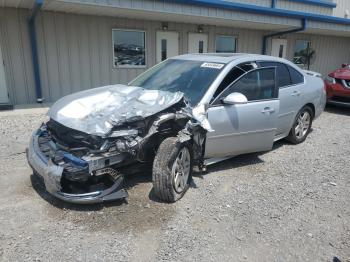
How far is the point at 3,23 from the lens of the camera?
7781 mm

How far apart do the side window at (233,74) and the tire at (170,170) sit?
93 cm

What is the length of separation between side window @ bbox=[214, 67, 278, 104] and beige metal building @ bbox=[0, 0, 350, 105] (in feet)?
14.8

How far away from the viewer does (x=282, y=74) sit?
529 cm

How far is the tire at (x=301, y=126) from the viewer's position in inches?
225

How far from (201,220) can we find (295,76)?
3600 mm

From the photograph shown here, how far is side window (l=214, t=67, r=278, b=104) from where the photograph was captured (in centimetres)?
429

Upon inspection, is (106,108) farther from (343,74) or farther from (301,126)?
(343,74)

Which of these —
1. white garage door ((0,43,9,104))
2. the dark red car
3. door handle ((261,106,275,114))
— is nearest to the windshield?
door handle ((261,106,275,114))

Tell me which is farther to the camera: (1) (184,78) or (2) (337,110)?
(2) (337,110)

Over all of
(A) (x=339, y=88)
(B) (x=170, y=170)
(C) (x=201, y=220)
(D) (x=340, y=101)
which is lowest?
(C) (x=201, y=220)

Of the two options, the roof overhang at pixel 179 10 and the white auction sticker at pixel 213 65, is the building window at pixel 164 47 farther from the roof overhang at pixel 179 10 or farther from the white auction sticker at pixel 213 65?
the white auction sticker at pixel 213 65

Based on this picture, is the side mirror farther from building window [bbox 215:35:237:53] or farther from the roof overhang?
building window [bbox 215:35:237:53]

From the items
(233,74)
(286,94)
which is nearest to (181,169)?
(233,74)

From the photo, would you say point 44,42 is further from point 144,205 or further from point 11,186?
point 144,205
